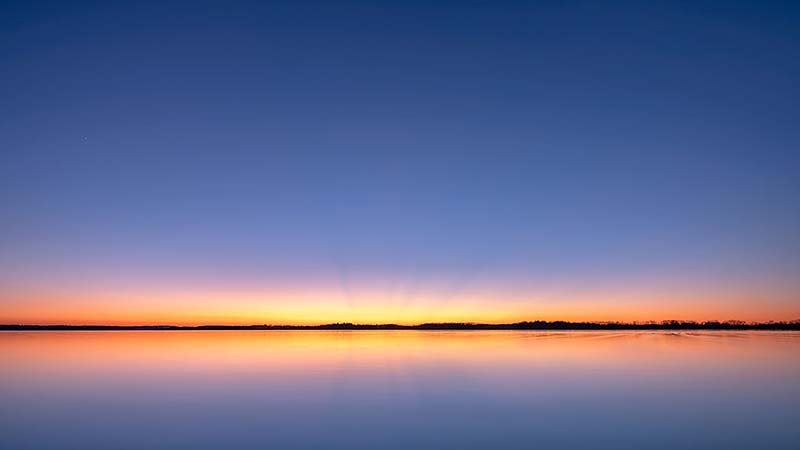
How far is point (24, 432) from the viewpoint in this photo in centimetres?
1524

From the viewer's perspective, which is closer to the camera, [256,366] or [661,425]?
[661,425]

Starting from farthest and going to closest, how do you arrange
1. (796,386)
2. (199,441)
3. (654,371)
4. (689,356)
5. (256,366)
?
1. (689,356)
2. (256,366)
3. (654,371)
4. (796,386)
5. (199,441)

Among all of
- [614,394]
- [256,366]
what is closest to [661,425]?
[614,394]

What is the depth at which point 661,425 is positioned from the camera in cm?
1576

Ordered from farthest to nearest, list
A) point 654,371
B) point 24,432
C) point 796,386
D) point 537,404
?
point 654,371
point 796,386
point 537,404
point 24,432

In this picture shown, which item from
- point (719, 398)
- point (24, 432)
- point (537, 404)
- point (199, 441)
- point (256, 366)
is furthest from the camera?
point (256, 366)

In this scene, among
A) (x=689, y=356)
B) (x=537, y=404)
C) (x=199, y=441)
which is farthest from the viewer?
(x=689, y=356)

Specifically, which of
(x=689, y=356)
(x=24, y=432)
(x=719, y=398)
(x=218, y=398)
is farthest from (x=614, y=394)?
(x=689, y=356)

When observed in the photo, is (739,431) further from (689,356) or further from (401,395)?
(689,356)

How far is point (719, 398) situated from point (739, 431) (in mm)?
5827

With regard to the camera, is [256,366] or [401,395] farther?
[256,366]

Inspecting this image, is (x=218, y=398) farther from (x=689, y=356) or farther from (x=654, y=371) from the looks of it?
(x=689, y=356)

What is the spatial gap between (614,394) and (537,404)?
12.0 feet

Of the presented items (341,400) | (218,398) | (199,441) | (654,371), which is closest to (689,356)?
(654,371)
